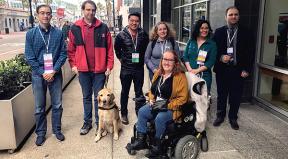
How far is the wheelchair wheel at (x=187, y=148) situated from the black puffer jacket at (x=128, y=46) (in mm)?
1745

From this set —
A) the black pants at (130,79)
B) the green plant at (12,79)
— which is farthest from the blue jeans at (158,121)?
the green plant at (12,79)

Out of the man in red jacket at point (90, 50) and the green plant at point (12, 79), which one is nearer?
the man in red jacket at point (90, 50)

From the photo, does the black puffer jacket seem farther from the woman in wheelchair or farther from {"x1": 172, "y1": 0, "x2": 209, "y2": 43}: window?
{"x1": 172, "y1": 0, "x2": 209, "y2": 43}: window

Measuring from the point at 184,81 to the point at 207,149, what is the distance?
1.10m

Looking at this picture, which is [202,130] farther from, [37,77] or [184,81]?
[37,77]

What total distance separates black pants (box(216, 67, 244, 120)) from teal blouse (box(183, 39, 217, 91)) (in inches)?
12.0

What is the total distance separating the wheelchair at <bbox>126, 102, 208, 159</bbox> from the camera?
347cm

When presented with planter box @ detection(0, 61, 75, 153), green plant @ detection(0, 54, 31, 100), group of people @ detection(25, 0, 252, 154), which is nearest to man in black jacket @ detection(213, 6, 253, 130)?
group of people @ detection(25, 0, 252, 154)

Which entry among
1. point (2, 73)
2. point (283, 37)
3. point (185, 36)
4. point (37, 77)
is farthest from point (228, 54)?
point (185, 36)

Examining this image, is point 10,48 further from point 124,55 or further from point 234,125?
point 234,125

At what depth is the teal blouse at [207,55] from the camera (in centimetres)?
456

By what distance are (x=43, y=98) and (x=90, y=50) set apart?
99cm

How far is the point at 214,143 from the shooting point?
4.30 metres

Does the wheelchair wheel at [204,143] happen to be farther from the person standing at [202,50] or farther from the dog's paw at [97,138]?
the dog's paw at [97,138]
